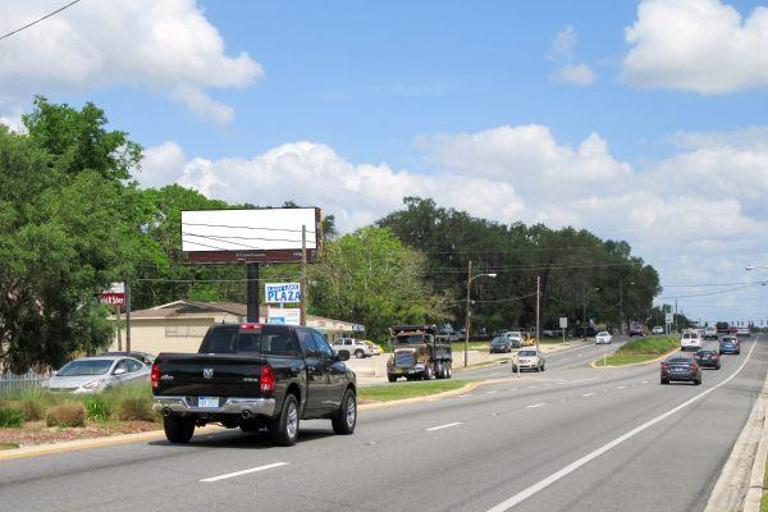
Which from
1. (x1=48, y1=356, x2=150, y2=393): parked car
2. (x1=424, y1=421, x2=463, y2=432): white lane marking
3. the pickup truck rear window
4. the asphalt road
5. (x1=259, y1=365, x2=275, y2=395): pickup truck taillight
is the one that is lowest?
(x1=424, y1=421, x2=463, y2=432): white lane marking

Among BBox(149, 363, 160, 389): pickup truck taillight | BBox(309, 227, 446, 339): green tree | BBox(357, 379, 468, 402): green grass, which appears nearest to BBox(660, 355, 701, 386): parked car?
BBox(357, 379, 468, 402): green grass

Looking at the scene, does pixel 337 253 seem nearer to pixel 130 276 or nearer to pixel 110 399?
pixel 130 276

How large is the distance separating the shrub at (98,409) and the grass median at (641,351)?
226 ft

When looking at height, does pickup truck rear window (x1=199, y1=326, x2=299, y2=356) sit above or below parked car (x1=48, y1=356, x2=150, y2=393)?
above

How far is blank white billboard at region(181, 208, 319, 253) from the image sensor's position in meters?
66.9

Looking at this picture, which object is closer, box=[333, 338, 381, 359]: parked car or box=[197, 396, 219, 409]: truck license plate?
box=[197, 396, 219, 409]: truck license plate

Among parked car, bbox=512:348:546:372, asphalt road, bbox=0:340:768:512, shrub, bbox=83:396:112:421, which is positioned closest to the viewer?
Answer: asphalt road, bbox=0:340:768:512

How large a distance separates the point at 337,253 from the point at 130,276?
62877 millimetres

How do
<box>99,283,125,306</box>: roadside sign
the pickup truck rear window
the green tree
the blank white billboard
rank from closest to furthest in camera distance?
the pickup truck rear window
<box>99,283,125,306</box>: roadside sign
the blank white billboard
the green tree

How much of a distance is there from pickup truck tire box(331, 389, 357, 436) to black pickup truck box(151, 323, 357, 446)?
835 millimetres

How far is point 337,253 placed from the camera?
100062 millimetres

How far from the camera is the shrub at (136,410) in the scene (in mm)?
19406

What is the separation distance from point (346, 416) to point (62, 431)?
195 inches

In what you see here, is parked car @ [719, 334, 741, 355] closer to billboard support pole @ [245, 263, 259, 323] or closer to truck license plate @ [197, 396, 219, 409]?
billboard support pole @ [245, 263, 259, 323]
